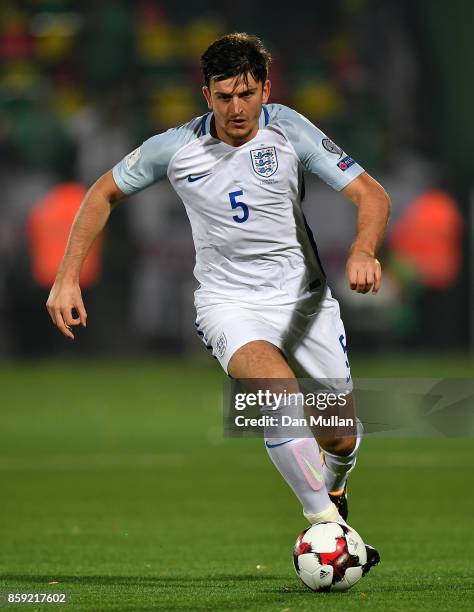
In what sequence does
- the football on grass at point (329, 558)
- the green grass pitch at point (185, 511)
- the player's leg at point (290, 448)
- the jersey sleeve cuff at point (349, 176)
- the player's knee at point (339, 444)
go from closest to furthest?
the football on grass at point (329, 558)
the player's leg at point (290, 448)
the green grass pitch at point (185, 511)
the jersey sleeve cuff at point (349, 176)
the player's knee at point (339, 444)

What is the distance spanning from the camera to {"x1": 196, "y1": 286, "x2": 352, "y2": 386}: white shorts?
19.0 feet

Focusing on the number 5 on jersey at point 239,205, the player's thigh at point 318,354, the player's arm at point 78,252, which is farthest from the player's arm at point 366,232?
the player's arm at point 78,252

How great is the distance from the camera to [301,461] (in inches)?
220

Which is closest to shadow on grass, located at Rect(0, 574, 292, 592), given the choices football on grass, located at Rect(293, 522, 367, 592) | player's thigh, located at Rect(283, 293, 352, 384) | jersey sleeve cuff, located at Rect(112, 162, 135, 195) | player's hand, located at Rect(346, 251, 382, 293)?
football on grass, located at Rect(293, 522, 367, 592)

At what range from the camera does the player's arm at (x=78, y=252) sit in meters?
5.60

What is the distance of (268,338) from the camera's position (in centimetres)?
583

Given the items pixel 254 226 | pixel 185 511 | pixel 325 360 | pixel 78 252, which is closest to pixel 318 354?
pixel 325 360

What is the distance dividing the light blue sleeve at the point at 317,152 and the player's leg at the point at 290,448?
743 millimetres

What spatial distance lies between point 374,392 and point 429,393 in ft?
0.97

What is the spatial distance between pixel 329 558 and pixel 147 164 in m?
1.76

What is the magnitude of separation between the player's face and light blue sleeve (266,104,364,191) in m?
0.13

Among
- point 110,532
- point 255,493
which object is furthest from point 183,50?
point 110,532

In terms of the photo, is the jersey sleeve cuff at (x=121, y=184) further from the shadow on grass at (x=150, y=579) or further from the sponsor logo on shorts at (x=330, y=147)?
the shadow on grass at (x=150, y=579)

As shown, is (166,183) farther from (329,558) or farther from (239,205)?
(329,558)
